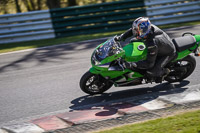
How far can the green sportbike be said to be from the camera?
19.5 feet

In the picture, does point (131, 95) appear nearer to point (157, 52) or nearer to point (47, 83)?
point (157, 52)

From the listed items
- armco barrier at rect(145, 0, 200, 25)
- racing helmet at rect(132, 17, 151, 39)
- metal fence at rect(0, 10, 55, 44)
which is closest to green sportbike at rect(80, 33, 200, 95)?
racing helmet at rect(132, 17, 151, 39)

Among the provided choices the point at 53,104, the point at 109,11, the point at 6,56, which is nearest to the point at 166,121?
the point at 53,104

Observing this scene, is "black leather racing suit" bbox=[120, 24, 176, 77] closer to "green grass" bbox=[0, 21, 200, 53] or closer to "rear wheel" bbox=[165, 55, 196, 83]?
"rear wheel" bbox=[165, 55, 196, 83]

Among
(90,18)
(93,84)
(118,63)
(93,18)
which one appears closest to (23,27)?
(90,18)

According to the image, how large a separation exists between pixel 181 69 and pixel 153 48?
102 cm

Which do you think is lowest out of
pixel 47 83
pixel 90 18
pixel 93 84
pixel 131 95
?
pixel 131 95

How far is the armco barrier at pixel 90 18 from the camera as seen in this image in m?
13.0

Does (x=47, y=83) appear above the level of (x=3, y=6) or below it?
below

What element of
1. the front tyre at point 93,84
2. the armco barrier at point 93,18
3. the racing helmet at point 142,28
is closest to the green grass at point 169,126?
the front tyre at point 93,84

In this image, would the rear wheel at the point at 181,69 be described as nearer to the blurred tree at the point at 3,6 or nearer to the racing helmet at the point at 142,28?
the racing helmet at the point at 142,28

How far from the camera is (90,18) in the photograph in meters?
13.3

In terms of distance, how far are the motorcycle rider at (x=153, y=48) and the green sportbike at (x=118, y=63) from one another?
115mm

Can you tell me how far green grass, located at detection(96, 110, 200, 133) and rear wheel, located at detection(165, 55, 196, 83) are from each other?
189 centimetres
